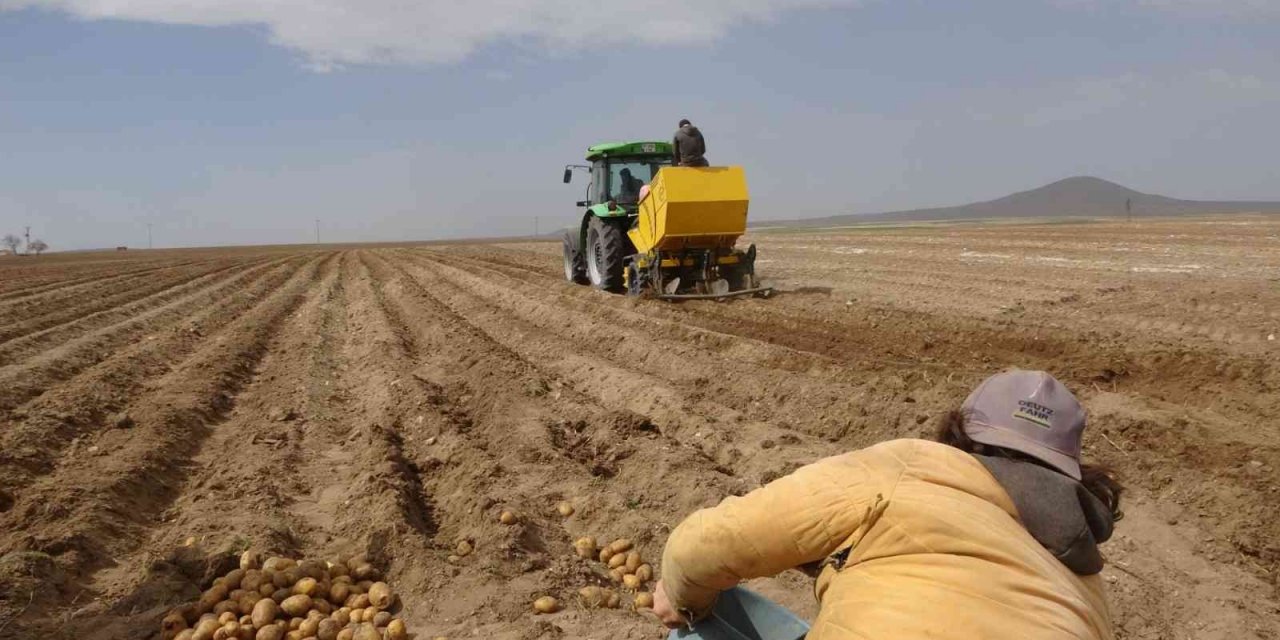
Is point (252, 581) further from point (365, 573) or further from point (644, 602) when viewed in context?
point (644, 602)

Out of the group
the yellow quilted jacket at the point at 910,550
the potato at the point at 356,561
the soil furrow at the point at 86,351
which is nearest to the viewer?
the yellow quilted jacket at the point at 910,550

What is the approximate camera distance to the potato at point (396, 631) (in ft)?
11.1

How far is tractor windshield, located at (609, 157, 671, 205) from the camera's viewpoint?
1438 centimetres

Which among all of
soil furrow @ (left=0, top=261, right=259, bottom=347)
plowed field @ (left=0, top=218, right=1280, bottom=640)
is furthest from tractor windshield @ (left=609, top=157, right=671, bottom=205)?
soil furrow @ (left=0, top=261, right=259, bottom=347)

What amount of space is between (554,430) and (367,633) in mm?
2864

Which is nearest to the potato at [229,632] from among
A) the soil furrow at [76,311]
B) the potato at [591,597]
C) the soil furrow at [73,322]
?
the potato at [591,597]

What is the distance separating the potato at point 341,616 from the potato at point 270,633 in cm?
20

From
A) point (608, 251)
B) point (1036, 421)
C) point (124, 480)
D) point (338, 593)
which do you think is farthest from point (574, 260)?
point (1036, 421)

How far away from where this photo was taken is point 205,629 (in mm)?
3377

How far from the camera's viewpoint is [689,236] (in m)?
11.6

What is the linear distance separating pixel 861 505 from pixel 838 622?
0.22 meters

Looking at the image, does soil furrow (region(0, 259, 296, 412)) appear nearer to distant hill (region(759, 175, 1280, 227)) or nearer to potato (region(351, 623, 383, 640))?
potato (region(351, 623, 383, 640))

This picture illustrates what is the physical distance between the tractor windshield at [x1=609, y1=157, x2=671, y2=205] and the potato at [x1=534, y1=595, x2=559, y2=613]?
11.1 meters

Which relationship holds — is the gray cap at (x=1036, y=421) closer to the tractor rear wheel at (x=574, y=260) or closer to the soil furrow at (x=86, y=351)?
the soil furrow at (x=86, y=351)
